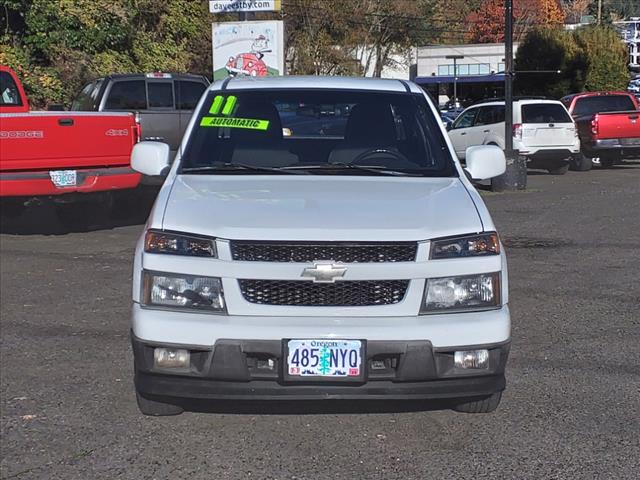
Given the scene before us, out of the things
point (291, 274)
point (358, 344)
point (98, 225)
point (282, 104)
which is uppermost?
point (282, 104)

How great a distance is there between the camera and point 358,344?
4125 mm

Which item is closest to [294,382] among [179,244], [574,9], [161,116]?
[179,244]

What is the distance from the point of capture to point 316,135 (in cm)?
575

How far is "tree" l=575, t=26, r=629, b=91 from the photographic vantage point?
1391 inches

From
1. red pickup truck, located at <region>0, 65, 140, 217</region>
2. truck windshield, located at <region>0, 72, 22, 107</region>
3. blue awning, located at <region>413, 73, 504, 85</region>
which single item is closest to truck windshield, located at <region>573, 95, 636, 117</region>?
red pickup truck, located at <region>0, 65, 140, 217</region>

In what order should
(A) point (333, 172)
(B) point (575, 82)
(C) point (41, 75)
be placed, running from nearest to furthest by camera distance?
(A) point (333, 172)
(C) point (41, 75)
(B) point (575, 82)

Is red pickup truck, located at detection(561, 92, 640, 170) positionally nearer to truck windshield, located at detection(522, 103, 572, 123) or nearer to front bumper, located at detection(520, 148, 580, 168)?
front bumper, located at detection(520, 148, 580, 168)

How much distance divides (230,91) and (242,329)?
7.17 ft

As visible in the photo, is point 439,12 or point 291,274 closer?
point 291,274

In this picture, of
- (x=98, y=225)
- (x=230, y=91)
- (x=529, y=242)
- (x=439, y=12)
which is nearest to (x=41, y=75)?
(x=98, y=225)

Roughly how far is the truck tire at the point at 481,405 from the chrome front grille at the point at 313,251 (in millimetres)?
1092

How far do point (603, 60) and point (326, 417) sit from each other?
33269 mm

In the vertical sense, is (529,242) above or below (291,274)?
below

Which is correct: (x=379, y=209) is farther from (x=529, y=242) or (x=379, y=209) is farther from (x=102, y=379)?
(x=529, y=242)
